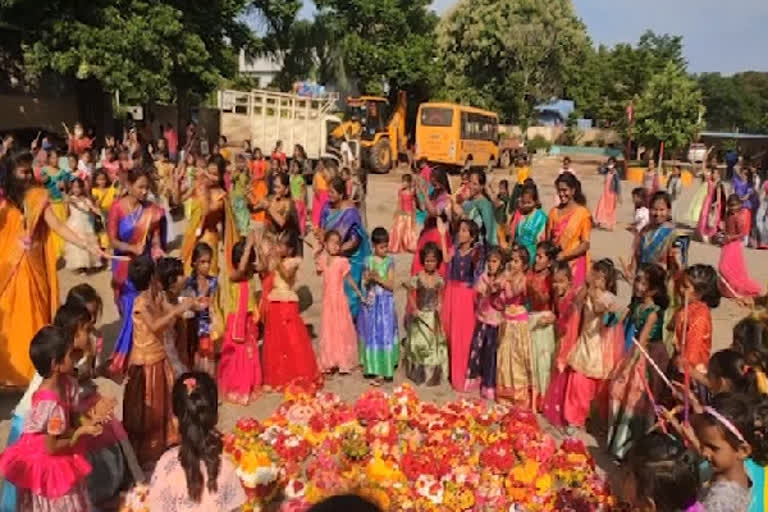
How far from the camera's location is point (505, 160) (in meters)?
31.2

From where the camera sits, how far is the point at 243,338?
5500mm

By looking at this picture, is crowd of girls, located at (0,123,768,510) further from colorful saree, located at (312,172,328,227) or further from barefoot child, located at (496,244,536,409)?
colorful saree, located at (312,172,328,227)

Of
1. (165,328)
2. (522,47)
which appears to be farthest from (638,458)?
(522,47)

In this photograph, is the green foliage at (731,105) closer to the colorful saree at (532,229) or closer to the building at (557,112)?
the building at (557,112)

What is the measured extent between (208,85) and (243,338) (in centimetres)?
1569

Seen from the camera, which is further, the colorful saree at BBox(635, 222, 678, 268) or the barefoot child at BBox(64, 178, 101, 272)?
the barefoot child at BBox(64, 178, 101, 272)

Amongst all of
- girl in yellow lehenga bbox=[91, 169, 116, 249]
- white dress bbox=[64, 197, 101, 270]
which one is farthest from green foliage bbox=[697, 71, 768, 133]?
white dress bbox=[64, 197, 101, 270]

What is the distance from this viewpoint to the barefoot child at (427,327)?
19.0 feet

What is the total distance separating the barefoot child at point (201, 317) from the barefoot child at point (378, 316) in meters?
1.25

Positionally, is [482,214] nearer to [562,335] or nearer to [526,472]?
[562,335]

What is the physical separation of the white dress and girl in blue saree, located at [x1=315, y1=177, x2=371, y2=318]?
460 centimetres

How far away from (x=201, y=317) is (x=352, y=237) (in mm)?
1464

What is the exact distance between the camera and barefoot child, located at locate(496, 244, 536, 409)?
17.7 ft

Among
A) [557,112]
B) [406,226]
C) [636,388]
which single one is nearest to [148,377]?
[636,388]
